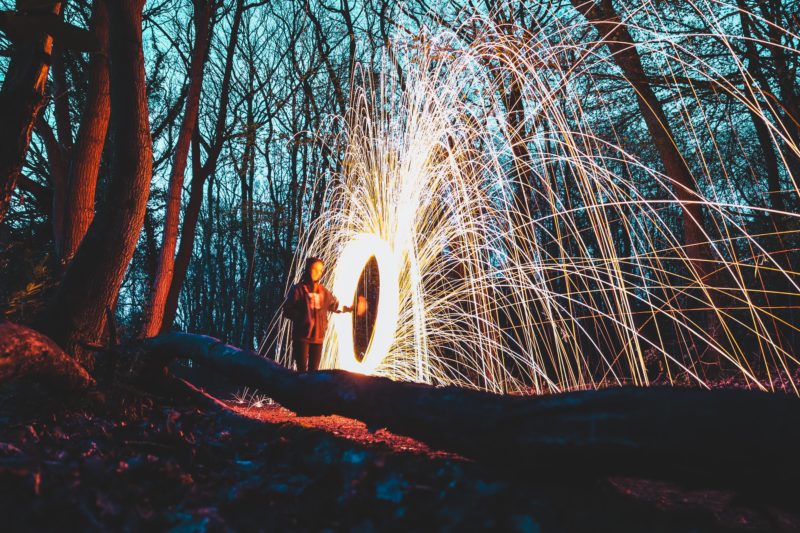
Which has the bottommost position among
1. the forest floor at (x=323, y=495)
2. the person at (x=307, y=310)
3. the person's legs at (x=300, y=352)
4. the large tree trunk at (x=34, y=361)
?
the forest floor at (x=323, y=495)

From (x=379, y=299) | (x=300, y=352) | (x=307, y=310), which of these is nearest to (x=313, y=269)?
(x=307, y=310)

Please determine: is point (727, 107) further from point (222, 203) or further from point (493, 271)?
point (222, 203)

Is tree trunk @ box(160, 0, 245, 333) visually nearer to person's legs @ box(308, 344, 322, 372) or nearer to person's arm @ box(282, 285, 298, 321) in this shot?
person's legs @ box(308, 344, 322, 372)

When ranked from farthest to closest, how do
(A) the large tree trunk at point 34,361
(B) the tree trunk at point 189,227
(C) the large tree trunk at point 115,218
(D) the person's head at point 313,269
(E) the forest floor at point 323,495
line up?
(B) the tree trunk at point 189,227 < (D) the person's head at point 313,269 < (C) the large tree trunk at point 115,218 < (A) the large tree trunk at point 34,361 < (E) the forest floor at point 323,495

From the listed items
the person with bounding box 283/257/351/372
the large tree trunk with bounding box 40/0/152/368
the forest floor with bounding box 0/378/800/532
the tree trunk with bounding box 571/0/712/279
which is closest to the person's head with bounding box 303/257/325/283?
the person with bounding box 283/257/351/372

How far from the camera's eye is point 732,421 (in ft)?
5.82

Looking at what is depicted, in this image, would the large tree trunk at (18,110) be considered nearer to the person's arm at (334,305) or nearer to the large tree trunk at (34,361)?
the large tree trunk at (34,361)

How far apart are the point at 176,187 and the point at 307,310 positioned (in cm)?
465

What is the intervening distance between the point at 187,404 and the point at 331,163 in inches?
497

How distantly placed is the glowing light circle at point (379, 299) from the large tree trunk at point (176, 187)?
10.5 ft

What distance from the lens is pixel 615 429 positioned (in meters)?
1.95

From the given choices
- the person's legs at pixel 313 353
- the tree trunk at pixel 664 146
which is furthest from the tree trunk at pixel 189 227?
the tree trunk at pixel 664 146

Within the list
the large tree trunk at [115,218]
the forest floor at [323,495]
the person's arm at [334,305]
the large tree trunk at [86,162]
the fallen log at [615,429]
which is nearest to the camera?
the fallen log at [615,429]

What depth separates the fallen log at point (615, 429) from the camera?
68.5 inches
